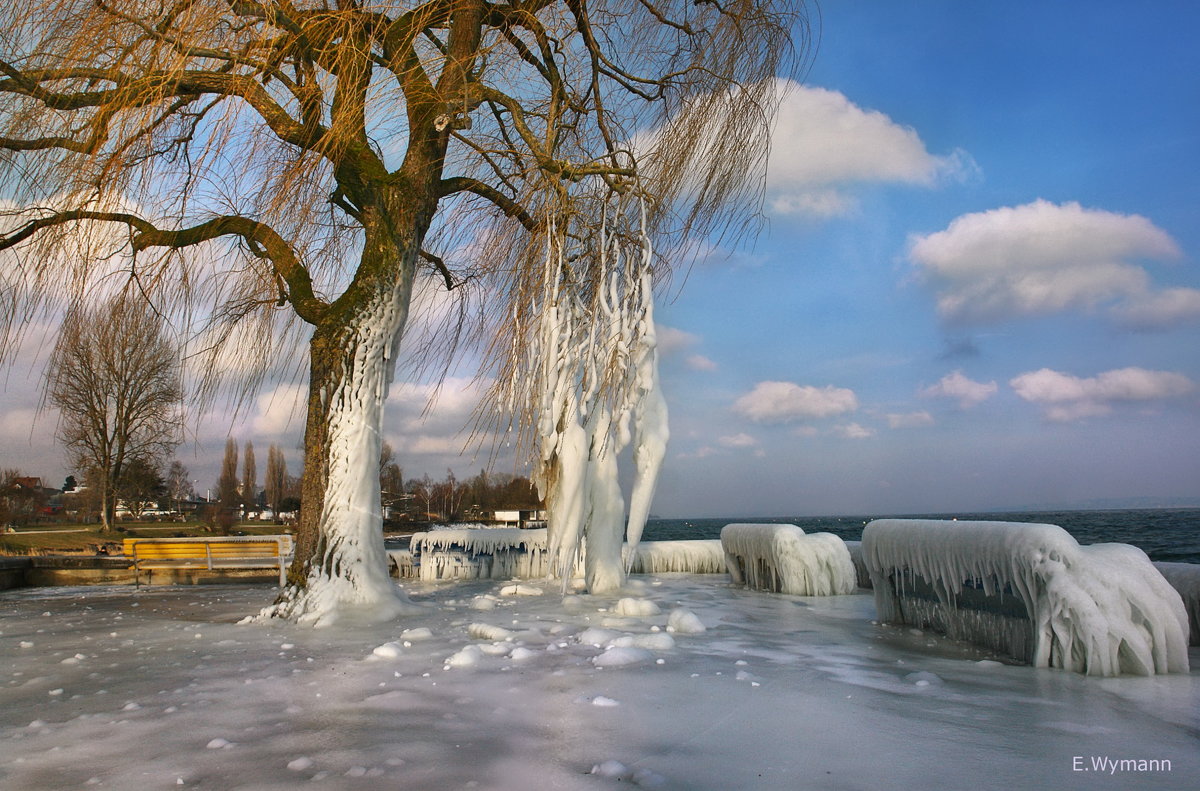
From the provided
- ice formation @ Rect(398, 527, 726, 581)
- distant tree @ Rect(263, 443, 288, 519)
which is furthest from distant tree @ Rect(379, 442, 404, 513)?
ice formation @ Rect(398, 527, 726, 581)

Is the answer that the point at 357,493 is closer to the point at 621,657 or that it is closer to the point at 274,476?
the point at 621,657

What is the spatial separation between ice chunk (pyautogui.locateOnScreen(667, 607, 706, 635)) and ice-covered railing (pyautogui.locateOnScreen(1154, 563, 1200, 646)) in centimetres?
291

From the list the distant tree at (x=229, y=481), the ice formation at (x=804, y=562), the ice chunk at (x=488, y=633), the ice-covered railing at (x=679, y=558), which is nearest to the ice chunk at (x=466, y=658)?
the ice chunk at (x=488, y=633)

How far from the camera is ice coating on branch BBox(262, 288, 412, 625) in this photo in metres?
6.40

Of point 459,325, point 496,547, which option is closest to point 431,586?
point 496,547

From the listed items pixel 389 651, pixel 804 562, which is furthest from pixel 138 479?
pixel 389 651

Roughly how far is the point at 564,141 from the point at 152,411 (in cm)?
2459

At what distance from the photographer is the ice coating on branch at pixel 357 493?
640cm

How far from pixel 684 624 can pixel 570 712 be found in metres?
2.37

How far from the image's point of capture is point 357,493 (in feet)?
21.8

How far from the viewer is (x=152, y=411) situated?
27234mm

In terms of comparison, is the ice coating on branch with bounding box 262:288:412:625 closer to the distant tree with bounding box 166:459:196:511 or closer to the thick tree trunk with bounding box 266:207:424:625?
the thick tree trunk with bounding box 266:207:424:625

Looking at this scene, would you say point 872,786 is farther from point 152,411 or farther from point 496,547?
point 152,411

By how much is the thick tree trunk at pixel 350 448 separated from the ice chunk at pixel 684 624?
2.29 m
